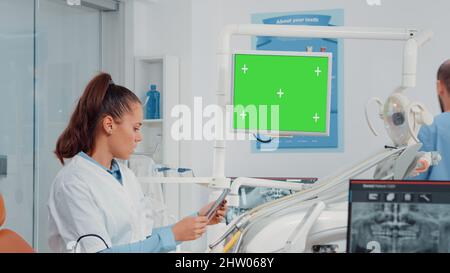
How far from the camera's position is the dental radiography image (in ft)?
3.14

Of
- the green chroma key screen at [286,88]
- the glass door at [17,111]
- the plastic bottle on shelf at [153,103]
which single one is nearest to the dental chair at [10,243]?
the green chroma key screen at [286,88]

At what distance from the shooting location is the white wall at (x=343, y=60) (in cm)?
334

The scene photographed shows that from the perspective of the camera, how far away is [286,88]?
72.8 inches

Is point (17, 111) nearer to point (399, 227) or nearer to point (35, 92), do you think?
point (35, 92)

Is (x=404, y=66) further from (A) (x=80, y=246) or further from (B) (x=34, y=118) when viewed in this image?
(B) (x=34, y=118)

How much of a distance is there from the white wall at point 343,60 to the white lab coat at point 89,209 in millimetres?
2167

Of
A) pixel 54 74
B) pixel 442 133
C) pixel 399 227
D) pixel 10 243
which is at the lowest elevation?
pixel 10 243

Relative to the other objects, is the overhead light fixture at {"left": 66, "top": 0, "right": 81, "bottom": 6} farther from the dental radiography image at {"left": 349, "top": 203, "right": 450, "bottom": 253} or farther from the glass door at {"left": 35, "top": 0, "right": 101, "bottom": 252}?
the dental radiography image at {"left": 349, "top": 203, "right": 450, "bottom": 253}

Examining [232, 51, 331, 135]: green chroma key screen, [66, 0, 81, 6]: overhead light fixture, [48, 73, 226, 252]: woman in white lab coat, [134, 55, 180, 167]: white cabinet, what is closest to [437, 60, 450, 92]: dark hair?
[232, 51, 331, 135]: green chroma key screen

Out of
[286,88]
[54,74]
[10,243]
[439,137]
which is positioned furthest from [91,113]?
[54,74]

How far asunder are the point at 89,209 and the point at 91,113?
0.73 ft

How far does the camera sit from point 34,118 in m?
3.08

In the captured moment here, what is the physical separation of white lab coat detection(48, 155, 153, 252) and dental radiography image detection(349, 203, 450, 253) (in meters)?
0.54

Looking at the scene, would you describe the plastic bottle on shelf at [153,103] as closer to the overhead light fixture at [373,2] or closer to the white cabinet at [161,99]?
the white cabinet at [161,99]
